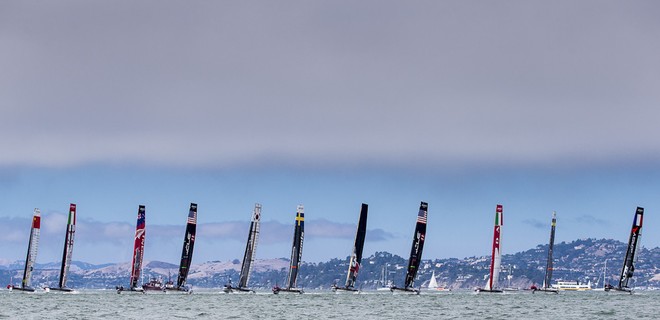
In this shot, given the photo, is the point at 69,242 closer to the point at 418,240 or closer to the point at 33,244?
the point at 33,244

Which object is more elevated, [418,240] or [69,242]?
[418,240]

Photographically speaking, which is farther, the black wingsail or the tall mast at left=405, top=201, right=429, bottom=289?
the tall mast at left=405, top=201, right=429, bottom=289

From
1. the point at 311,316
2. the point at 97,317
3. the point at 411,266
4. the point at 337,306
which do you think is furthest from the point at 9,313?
the point at 411,266

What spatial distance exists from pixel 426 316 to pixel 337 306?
28993 millimetres

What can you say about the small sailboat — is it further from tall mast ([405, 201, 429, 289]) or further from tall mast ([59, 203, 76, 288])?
tall mast ([405, 201, 429, 289])

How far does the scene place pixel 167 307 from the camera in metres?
146

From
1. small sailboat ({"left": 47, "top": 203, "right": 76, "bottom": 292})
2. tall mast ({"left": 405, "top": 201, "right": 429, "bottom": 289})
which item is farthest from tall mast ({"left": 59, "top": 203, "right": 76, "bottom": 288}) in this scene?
tall mast ({"left": 405, "top": 201, "right": 429, "bottom": 289})

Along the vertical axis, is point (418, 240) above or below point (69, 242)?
above

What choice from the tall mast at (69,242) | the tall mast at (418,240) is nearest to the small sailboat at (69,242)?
the tall mast at (69,242)

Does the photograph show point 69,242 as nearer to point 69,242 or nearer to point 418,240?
point 69,242

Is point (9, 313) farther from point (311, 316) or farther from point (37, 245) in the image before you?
point (37, 245)

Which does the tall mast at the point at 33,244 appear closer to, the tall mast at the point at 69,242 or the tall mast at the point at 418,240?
the tall mast at the point at 69,242

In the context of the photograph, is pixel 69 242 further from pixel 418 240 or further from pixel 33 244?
pixel 418 240

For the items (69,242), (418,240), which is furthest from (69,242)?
(418,240)
